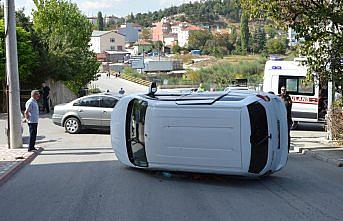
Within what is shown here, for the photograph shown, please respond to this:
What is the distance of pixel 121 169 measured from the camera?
39.1 feet

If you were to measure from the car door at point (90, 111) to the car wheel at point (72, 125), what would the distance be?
0.76ft

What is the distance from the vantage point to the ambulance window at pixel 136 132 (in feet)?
35.8

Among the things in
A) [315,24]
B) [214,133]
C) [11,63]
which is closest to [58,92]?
[11,63]

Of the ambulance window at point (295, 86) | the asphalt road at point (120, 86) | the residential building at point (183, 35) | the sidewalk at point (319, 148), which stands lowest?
the asphalt road at point (120, 86)

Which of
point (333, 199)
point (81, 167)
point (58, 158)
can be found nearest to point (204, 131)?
point (333, 199)

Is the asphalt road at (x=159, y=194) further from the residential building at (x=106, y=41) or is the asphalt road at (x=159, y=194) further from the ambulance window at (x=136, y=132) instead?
the residential building at (x=106, y=41)

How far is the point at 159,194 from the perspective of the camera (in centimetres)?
915

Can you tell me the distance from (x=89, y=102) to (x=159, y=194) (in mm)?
10989

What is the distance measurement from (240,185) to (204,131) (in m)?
1.21

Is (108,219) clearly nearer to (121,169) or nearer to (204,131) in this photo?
(204,131)

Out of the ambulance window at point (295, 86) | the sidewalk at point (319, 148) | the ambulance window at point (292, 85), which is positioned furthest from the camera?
the ambulance window at point (292, 85)

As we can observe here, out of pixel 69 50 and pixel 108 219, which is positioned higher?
pixel 69 50

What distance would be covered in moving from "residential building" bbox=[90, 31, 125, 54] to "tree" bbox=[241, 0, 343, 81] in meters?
154

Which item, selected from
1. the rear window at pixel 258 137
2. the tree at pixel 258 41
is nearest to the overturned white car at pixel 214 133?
the rear window at pixel 258 137
